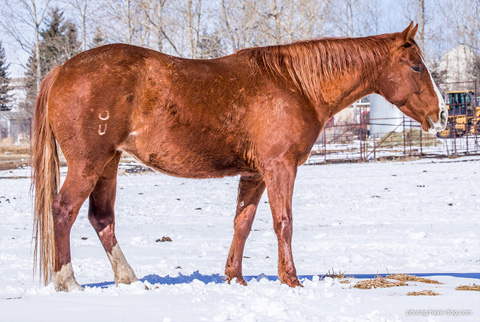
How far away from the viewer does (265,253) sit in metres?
6.62

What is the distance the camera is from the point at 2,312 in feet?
10.3

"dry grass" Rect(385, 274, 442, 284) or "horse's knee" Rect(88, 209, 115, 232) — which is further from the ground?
"horse's knee" Rect(88, 209, 115, 232)

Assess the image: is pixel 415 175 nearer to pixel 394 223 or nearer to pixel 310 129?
pixel 394 223

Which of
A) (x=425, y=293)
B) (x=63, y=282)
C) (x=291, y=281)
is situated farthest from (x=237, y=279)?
(x=425, y=293)

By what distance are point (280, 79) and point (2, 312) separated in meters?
2.68

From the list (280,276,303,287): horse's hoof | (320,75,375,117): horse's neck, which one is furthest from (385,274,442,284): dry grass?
(320,75,375,117): horse's neck

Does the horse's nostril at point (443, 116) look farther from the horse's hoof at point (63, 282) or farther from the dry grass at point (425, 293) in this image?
the horse's hoof at point (63, 282)

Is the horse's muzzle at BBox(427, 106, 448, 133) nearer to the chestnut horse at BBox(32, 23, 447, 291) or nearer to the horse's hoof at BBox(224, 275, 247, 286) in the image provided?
the chestnut horse at BBox(32, 23, 447, 291)

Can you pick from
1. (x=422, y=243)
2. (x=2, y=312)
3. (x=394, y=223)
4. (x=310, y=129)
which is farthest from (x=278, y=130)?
(x=394, y=223)

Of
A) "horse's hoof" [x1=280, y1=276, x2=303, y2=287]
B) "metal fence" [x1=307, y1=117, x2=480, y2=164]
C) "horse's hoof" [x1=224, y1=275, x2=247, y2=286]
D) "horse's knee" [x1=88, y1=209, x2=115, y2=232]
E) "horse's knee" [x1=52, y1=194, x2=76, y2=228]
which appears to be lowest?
"horse's hoof" [x1=224, y1=275, x2=247, y2=286]

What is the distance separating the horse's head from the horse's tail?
2.83 meters

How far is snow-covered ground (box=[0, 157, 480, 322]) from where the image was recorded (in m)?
3.36

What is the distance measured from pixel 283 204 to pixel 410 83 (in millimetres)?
1610

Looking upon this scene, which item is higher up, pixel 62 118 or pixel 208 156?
pixel 62 118
